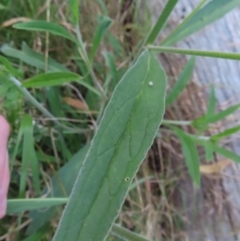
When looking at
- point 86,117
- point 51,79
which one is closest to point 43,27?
point 51,79

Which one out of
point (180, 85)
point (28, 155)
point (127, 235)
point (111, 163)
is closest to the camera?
point (111, 163)

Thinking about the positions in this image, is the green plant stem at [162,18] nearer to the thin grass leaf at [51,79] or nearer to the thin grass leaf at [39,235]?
the thin grass leaf at [51,79]

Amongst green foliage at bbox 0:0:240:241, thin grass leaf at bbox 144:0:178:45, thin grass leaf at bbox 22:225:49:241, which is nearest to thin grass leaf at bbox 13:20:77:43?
green foliage at bbox 0:0:240:241

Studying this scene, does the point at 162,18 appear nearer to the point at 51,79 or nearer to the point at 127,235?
the point at 51,79

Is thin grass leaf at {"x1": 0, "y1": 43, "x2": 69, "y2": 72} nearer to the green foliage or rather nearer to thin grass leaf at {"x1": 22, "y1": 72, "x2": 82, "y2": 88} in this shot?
the green foliage

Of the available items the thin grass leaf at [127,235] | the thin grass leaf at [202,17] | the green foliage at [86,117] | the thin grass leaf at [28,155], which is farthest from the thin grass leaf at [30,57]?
the thin grass leaf at [127,235]

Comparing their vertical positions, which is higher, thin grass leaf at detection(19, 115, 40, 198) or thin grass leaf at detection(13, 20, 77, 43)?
thin grass leaf at detection(13, 20, 77, 43)
